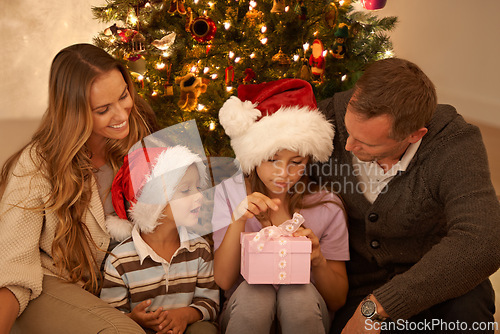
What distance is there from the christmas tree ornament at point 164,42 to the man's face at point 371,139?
3.66 ft

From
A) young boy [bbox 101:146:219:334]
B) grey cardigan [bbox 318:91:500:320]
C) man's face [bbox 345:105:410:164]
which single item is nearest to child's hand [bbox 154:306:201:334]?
young boy [bbox 101:146:219:334]

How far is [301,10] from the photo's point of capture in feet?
7.84

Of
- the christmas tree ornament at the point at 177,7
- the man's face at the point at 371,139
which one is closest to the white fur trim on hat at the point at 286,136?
the man's face at the point at 371,139

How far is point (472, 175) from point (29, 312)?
1.44 meters

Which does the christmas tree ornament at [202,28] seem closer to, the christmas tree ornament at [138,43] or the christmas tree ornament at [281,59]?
the christmas tree ornament at [138,43]

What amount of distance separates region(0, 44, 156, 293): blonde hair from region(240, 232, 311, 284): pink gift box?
0.56 metres

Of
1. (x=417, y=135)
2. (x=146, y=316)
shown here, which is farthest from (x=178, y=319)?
(x=417, y=135)

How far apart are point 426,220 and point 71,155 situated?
4.14 ft

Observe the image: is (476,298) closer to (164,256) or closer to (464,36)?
(164,256)

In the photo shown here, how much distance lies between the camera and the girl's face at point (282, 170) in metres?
1.63

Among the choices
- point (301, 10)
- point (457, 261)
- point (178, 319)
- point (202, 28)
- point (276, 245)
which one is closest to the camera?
point (457, 261)

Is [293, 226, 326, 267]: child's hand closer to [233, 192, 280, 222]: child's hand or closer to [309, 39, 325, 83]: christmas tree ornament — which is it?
[233, 192, 280, 222]: child's hand

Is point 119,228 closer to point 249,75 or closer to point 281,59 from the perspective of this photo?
point 249,75

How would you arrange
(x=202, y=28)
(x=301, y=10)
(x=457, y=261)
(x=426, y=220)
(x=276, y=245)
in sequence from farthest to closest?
(x=301, y=10), (x=202, y=28), (x=426, y=220), (x=276, y=245), (x=457, y=261)
